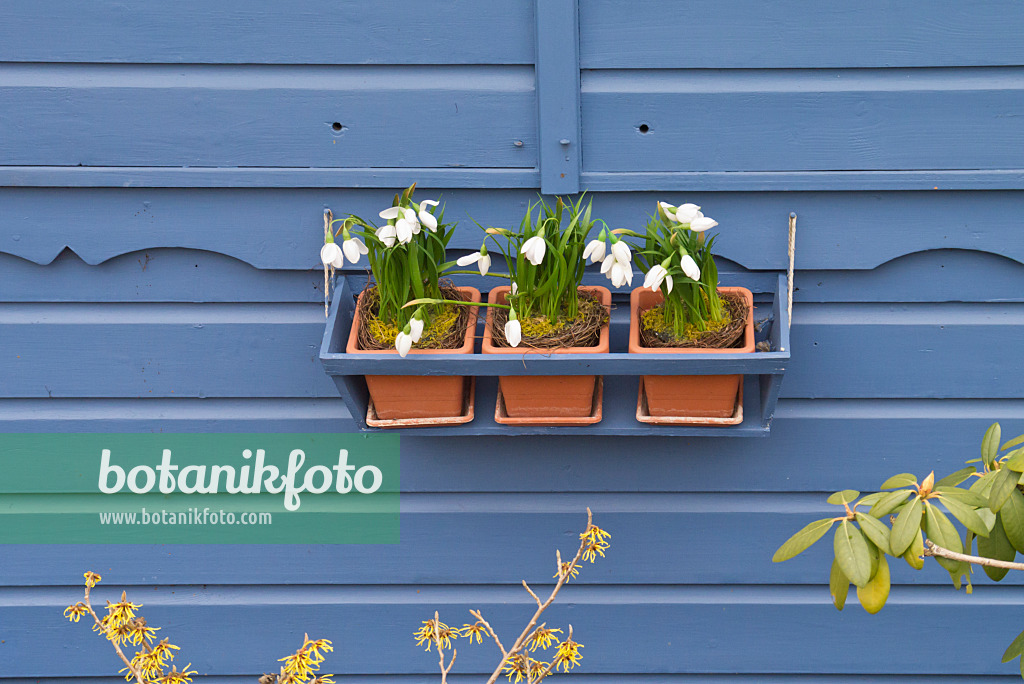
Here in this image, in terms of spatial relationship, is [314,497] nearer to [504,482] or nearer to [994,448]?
[504,482]

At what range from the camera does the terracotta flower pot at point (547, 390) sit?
4.26ft

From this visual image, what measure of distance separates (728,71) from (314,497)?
1099 mm

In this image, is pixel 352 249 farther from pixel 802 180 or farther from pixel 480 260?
pixel 802 180

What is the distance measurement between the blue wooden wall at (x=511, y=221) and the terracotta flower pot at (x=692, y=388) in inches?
7.6

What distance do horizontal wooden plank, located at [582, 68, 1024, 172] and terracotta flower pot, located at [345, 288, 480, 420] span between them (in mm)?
432

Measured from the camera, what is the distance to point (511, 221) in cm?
144

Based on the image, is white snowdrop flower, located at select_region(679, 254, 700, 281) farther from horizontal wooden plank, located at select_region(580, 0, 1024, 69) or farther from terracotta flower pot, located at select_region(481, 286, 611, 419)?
horizontal wooden plank, located at select_region(580, 0, 1024, 69)

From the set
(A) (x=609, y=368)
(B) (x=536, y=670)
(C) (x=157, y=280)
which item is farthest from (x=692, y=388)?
(C) (x=157, y=280)

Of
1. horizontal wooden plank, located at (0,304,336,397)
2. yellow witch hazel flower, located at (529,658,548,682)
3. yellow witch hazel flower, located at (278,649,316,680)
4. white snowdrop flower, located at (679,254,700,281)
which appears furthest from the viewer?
horizontal wooden plank, located at (0,304,336,397)

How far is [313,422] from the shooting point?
5.14 feet

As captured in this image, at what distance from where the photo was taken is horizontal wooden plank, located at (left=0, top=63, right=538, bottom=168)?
54.7 inches

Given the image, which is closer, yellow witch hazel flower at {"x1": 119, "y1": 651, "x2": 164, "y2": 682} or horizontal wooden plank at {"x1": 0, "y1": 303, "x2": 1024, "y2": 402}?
yellow witch hazel flower at {"x1": 119, "y1": 651, "x2": 164, "y2": 682}

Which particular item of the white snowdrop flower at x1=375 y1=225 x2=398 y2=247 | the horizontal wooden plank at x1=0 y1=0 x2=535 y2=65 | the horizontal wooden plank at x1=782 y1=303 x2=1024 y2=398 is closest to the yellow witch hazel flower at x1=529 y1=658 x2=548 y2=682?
the white snowdrop flower at x1=375 y1=225 x2=398 y2=247

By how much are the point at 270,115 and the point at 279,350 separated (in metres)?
0.42
